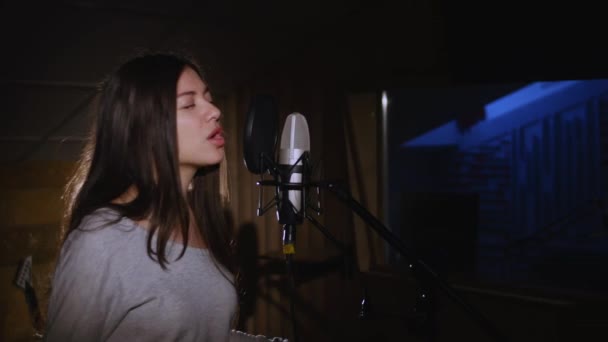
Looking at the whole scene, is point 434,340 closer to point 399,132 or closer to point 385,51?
point 385,51

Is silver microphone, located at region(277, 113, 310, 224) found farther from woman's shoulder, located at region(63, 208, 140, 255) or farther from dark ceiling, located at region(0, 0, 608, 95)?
dark ceiling, located at region(0, 0, 608, 95)

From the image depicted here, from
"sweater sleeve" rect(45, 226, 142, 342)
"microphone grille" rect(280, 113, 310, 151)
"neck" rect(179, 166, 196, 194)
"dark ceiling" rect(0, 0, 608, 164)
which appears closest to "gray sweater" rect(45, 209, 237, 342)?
"sweater sleeve" rect(45, 226, 142, 342)

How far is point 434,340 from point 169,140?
33.2 inches

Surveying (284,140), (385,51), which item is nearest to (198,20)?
(385,51)

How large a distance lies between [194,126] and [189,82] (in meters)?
0.13

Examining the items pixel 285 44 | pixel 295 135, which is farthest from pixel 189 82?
pixel 285 44

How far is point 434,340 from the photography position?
4.67 feet

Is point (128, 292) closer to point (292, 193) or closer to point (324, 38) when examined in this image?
point (292, 193)

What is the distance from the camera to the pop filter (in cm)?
149

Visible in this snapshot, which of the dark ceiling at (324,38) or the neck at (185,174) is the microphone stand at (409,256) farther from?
the dark ceiling at (324,38)

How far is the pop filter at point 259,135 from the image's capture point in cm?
149

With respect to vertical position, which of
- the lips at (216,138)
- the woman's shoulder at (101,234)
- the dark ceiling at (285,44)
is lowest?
the woman's shoulder at (101,234)

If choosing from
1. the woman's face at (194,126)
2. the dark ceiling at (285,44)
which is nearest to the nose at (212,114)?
the woman's face at (194,126)

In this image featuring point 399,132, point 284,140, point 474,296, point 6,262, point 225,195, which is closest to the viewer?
point 284,140
